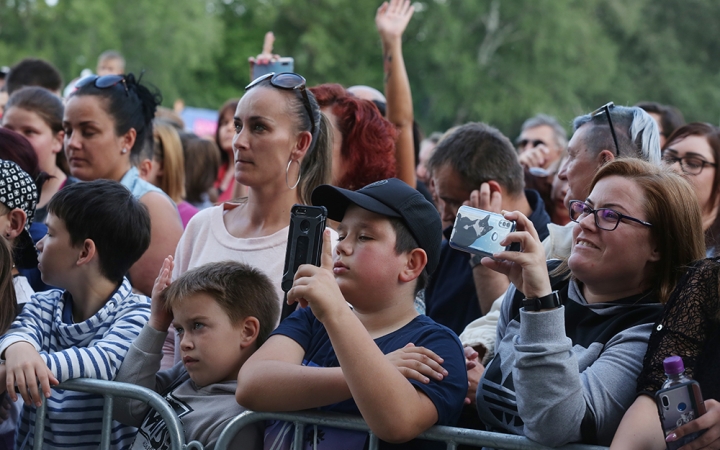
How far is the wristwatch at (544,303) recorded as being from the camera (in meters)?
2.36

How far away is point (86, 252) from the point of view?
341cm

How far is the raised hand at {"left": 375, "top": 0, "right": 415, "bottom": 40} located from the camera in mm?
5051

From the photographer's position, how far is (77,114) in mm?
4480

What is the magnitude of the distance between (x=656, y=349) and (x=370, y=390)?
30.2 inches

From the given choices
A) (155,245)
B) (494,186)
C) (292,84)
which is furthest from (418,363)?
(155,245)

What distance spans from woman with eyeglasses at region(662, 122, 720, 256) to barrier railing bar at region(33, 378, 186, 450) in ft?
8.92

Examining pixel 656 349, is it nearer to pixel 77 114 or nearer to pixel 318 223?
pixel 318 223

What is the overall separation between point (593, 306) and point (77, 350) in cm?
175

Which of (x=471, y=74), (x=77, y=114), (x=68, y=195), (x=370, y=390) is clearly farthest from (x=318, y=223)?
(x=471, y=74)

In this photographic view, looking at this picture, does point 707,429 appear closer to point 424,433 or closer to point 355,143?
point 424,433

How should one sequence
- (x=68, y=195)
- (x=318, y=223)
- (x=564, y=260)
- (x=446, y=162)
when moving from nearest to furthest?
(x=318, y=223) → (x=564, y=260) → (x=68, y=195) → (x=446, y=162)

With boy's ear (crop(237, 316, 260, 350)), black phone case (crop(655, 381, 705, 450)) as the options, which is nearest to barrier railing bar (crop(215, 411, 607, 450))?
black phone case (crop(655, 381, 705, 450))

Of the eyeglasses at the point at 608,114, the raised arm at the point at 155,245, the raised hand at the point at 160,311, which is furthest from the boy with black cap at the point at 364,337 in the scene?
the raised arm at the point at 155,245

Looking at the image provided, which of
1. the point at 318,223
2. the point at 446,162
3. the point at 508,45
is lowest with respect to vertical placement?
the point at 318,223
